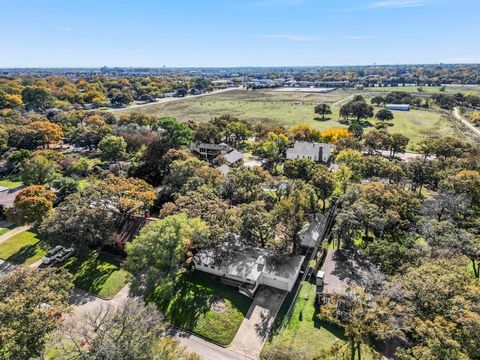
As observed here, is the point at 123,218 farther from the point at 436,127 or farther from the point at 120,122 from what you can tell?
the point at 436,127

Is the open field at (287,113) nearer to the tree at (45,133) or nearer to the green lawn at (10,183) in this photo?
the tree at (45,133)

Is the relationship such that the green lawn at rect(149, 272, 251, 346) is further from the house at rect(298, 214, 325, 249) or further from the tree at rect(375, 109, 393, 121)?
the tree at rect(375, 109, 393, 121)

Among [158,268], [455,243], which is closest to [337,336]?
[455,243]

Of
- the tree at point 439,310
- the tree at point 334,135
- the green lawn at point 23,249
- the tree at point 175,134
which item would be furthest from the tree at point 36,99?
the tree at point 439,310

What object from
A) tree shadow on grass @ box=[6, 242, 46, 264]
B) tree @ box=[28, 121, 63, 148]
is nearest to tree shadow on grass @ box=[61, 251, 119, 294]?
tree shadow on grass @ box=[6, 242, 46, 264]

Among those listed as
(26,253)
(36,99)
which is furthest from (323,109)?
(36,99)

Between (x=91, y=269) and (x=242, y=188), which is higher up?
(x=242, y=188)

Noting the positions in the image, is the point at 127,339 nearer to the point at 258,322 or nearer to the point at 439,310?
the point at 258,322

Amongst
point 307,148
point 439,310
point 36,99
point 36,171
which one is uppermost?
point 36,99
